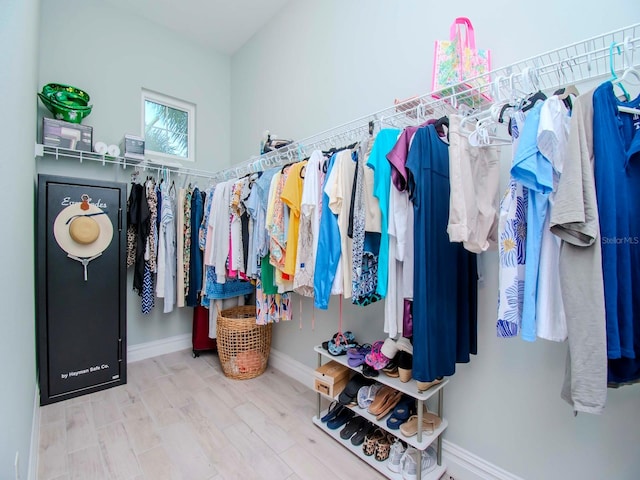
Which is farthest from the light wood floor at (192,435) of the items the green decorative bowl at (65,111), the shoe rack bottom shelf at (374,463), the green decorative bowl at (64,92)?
the green decorative bowl at (64,92)

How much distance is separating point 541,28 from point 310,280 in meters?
1.53

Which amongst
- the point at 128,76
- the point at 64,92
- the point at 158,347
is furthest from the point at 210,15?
the point at 158,347

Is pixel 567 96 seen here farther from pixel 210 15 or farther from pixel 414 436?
pixel 210 15

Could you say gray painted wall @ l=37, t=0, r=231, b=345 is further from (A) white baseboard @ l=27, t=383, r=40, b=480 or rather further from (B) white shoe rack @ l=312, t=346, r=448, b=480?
(B) white shoe rack @ l=312, t=346, r=448, b=480

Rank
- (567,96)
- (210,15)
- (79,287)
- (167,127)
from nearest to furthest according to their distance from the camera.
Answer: (567,96), (79,287), (210,15), (167,127)

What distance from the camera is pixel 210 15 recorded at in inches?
107

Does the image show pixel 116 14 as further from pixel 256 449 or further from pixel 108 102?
pixel 256 449

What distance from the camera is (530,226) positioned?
2.78 ft

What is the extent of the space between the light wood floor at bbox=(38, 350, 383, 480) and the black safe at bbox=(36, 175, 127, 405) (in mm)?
204

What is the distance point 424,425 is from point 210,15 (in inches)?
142

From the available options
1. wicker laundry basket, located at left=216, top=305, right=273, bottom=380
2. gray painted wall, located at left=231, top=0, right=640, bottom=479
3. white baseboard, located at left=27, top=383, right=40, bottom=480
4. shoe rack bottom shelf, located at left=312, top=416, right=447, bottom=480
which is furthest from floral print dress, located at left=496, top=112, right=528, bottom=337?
white baseboard, located at left=27, top=383, right=40, bottom=480

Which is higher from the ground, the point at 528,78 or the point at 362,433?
the point at 528,78

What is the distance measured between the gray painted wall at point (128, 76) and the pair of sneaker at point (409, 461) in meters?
2.40

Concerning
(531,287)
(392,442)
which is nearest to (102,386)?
(392,442)
